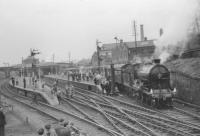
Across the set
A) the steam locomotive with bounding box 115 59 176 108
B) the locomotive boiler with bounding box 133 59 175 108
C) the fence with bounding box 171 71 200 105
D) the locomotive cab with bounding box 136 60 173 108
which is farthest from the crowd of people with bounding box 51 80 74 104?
the fence with bounding box 171 71 200 105

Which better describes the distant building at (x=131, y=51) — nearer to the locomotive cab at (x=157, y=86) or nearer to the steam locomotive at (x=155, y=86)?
the steam locomotive at (x=155, y=86)

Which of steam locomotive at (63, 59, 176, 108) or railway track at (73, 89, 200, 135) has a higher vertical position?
steam locomotive at (63, 59, 176, 108)

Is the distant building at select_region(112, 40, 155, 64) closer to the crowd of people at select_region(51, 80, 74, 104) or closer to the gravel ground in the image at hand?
the crowd of people at select_region(51, 80, 74, 104)

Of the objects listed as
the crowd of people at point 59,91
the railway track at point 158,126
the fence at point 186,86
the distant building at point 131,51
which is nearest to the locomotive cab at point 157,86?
the fence at point 186,86

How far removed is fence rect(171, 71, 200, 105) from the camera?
60.5 ft

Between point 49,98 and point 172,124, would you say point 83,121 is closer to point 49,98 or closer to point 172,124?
point 172,124

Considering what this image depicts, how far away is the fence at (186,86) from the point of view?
60.5 ft

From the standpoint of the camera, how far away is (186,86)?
1991 centimetres

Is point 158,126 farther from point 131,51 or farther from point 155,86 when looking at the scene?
point 131,51

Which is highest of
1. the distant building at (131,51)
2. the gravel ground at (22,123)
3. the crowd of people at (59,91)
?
the distant building at (131,51)

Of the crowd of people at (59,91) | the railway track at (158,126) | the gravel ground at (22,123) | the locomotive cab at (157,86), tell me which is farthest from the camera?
the crowd of people at (59,91)

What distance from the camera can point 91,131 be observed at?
1285 centimetres

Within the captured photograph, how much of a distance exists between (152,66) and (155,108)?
2.65 m

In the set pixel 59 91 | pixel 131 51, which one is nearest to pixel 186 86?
pixel 59 91
